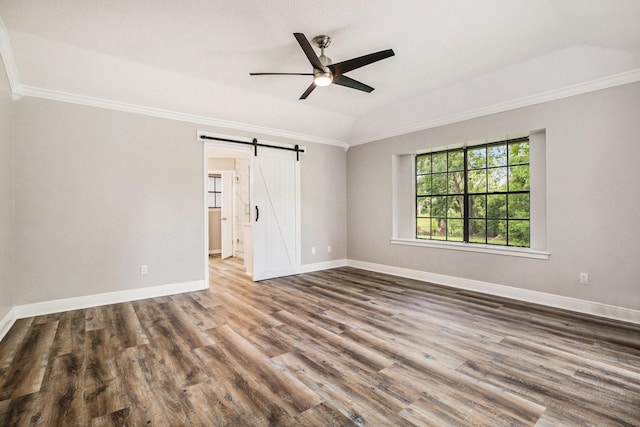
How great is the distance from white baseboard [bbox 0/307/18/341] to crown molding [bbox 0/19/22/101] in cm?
238

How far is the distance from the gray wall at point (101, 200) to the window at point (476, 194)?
365cm

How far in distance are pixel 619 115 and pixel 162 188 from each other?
5.68m

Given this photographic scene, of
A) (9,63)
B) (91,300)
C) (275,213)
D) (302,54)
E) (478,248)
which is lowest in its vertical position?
(91,300)

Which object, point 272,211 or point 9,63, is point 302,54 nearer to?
point 272,211

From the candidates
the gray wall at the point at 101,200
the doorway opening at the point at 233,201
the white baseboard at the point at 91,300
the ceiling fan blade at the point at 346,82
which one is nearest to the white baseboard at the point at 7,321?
the white baseboard at the point at 91,300

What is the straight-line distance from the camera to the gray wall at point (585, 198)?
326 centimetres

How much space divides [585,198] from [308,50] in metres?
3.53

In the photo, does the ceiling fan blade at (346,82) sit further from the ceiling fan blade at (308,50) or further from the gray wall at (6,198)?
the gray wall at (6,198)

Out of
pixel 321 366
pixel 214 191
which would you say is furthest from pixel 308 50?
pixel 214 191

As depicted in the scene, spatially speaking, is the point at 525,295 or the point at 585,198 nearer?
the point at 585,198

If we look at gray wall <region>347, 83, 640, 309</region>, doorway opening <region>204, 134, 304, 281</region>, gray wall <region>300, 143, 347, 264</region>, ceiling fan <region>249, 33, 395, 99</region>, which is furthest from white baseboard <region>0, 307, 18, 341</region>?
gray wall <region>347, 83, 640, 309</region>

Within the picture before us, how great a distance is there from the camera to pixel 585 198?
3531 mm

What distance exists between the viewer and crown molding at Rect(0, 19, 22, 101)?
2838 mm

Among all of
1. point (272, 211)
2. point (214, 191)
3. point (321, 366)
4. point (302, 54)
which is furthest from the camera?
point (214, 191)
